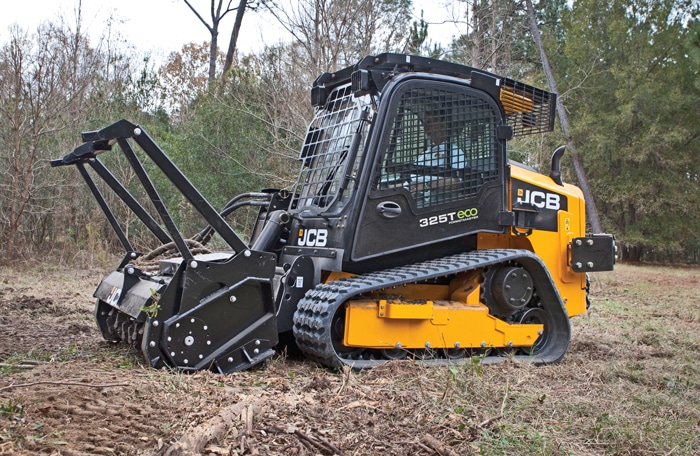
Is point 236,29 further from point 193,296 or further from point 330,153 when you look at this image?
point 193,296

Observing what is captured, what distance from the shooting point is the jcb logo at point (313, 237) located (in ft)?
17.9

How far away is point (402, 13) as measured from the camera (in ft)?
53.0

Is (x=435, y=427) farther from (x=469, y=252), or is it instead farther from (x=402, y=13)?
(x=402, y=13)

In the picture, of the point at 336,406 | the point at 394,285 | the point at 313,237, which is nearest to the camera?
the point at 336,406

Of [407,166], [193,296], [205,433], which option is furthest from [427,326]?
[205,433]

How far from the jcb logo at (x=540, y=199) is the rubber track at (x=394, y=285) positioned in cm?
53

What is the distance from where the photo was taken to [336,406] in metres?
3.81

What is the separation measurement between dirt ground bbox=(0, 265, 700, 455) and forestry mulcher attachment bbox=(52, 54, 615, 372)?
31 cm

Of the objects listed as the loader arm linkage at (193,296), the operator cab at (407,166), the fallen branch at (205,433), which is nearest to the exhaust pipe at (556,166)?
the operator cab at (407,166)

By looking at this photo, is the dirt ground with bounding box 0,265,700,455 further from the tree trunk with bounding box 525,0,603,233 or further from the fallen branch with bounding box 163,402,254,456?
the tree trunk with bounding box 525,0,603,233

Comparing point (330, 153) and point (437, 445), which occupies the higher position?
point (330, 153)

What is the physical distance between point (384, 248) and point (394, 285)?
37cm

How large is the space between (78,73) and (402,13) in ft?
24.4

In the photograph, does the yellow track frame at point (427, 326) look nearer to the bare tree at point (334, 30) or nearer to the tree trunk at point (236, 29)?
the bare tree at point (334, 30)
